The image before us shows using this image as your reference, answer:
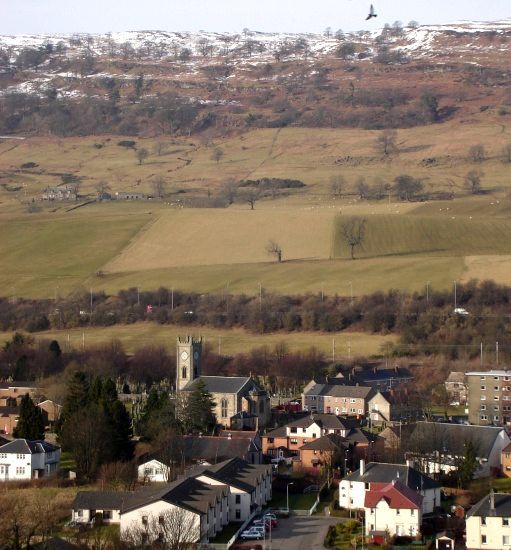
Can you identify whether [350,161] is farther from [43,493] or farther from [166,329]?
[43,493]

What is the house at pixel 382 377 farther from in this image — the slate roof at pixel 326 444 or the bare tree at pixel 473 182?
the bare tree at pixel 473 182

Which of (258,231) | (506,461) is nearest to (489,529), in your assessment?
(506,461)

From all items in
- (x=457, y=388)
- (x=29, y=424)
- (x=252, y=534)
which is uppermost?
(x=252, y=534)

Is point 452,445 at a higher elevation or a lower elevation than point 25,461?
higher

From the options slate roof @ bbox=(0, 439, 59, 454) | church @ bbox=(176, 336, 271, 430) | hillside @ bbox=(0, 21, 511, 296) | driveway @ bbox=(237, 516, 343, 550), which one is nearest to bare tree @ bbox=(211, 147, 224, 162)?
hillside @ bbox=(0, 21, 511, 296)

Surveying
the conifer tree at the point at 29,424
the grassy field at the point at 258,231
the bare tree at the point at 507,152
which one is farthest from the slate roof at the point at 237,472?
the bare tree at the point at 507,152

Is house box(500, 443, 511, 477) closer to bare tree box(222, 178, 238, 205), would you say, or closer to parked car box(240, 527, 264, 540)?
parked car box(240, 527, 264, 540)

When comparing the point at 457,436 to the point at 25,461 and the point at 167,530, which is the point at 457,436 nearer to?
the point at 25,461
